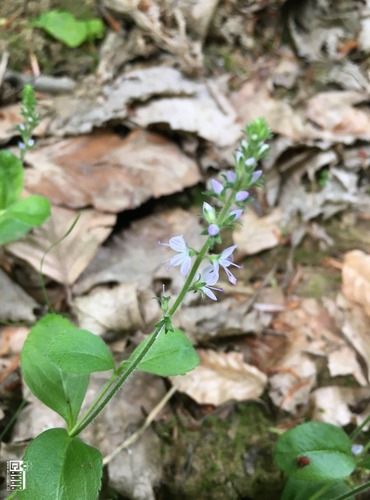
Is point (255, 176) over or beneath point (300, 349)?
over

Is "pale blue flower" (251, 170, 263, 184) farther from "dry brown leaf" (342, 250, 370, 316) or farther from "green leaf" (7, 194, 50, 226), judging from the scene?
"dry brown leaf" (342, 250, 370, 316)

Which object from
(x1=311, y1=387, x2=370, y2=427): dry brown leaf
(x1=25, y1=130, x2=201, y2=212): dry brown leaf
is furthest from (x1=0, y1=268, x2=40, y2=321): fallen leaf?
(x1=311, y1=387, x2=370, y2=427): dry brown leaf

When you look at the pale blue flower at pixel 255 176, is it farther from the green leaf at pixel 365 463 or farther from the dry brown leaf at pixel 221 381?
the dry brown leaf at pixel 221 381

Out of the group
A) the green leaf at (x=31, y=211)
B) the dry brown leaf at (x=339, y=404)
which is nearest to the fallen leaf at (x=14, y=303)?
the green leaf at (x=31, y=211)

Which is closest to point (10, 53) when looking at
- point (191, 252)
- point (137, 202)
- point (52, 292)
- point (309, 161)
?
point (137, 202)

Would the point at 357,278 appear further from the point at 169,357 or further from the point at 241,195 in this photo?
the point at 241,195

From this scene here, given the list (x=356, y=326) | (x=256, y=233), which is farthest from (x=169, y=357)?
(x=256, y=233)

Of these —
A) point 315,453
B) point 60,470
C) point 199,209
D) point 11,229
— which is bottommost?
point 315,453

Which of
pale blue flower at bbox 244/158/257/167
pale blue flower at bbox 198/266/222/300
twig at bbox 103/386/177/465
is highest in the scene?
pale blue flower at bbox 244/158/257/167
